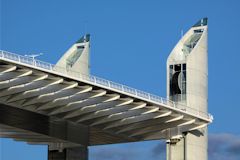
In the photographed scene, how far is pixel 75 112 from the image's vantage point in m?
92.2

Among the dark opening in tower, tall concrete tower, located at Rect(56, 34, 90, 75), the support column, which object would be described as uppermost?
tall concrete tower, located at Rect(56, 34, 90, 75)

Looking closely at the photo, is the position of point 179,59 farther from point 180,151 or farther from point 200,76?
point 180,151

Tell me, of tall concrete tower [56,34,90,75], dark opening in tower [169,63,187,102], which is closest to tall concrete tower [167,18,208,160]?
dark opening in tower [169,63,187,102]

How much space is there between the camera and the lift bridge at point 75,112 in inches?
3206

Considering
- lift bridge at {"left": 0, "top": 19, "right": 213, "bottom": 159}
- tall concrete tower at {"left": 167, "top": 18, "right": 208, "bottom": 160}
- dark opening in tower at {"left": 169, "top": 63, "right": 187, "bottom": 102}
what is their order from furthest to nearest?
1. dark opening in tower at {"left": 169, "top": 63, "right": 187, "bottom": 102}
2. tall concrete tower at {"left": 167, "top": 18, "right": 208, "bottom": 160}
3. lift bridge at {"left": 0, "top": 19, "right": 213, "bottom": 159}

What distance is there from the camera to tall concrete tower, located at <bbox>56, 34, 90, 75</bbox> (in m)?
104

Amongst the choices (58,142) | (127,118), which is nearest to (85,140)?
(58,142)

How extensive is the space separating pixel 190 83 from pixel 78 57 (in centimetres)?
1609

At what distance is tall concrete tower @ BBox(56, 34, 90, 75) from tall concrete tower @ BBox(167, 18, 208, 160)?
42.9 ft

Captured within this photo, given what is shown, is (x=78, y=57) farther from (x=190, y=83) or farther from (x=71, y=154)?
(x=190, y=83)

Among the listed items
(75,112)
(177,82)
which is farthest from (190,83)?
(75,112)

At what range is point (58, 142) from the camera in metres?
103

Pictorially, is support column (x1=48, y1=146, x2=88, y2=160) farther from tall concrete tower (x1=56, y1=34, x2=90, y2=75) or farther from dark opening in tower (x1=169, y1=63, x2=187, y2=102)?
dark opening in tower (x1=169, y1=63, x2=187, y2=102)

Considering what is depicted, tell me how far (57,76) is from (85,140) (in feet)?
73.4
